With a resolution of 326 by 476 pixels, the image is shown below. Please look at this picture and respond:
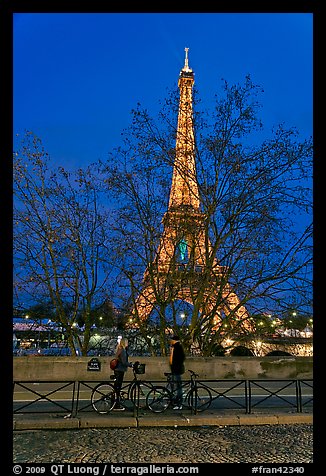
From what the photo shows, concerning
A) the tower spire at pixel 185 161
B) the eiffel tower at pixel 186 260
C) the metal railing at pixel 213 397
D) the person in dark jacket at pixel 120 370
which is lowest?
the metal railing at pixel 213 397

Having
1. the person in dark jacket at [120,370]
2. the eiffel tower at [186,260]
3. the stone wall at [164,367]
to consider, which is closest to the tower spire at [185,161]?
the eiffel tower at [186,260]

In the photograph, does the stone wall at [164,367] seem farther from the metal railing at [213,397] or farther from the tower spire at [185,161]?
the tower spire at [185,161]

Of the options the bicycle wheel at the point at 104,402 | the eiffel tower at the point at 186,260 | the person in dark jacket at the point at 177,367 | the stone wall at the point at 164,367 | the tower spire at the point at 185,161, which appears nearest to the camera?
the bicycle wheel at the point at 104,402

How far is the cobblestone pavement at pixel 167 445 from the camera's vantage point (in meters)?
7.50

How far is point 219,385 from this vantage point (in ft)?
54.4

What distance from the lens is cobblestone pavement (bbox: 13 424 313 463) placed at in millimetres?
7504

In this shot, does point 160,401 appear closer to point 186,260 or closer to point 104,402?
point 104,402

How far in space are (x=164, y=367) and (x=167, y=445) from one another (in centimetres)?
862

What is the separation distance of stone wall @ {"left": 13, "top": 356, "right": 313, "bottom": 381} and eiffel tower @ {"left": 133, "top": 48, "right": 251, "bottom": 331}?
1472 millimetres

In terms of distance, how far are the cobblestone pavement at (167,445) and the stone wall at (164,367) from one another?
→ 684 cm

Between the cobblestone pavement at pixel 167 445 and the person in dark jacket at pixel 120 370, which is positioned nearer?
the cobblestone pavement at pixel 167 445

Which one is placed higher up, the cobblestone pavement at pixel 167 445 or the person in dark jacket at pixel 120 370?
the person in dark jacket at pixel 120 370

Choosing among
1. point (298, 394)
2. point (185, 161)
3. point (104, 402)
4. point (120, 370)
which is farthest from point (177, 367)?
point (185, 161)
